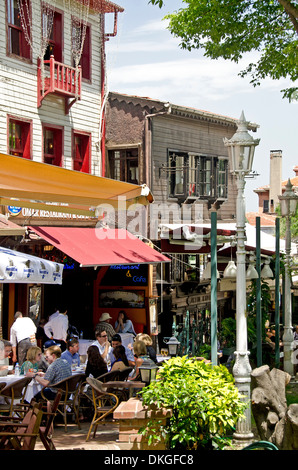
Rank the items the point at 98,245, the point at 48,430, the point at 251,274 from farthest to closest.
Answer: the point at 98,245 < the point at 251,274 < the point at 48,430

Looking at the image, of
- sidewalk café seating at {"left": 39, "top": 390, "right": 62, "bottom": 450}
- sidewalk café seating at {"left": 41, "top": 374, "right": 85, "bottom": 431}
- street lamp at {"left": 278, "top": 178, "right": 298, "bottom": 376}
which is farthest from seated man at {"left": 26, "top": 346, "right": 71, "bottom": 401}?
street lamp at {"left": 278, "top": 178, "right": 298, "bottom": 376}

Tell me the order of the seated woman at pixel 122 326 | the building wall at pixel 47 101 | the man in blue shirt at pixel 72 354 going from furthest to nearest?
1. the seated woman at pixel 122 326
2. the building wall at pixel 47 101
3. the man in blue shirt at pixel 72 354

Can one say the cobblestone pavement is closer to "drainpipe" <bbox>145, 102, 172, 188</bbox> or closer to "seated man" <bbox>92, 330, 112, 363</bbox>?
"seated man" <bbox>92, 330, 112, 363</bbox>

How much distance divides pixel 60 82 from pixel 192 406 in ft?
47.1

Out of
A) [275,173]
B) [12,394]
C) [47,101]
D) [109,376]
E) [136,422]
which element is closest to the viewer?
[136,422]

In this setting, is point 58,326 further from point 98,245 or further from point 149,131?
point 149,131

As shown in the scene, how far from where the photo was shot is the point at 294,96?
1680 cm

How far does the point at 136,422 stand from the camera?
7.96 meters

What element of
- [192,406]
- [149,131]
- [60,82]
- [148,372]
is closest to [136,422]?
[192,406]

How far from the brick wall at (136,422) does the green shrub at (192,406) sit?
73mm

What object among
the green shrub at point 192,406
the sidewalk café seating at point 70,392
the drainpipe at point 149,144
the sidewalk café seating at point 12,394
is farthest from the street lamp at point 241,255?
the drainpipe at point 149,144

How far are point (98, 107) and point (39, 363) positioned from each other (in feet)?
41.1

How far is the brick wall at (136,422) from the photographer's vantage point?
786 cm

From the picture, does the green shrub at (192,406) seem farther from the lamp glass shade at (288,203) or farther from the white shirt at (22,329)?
the lamp glass shade at (288,203)
